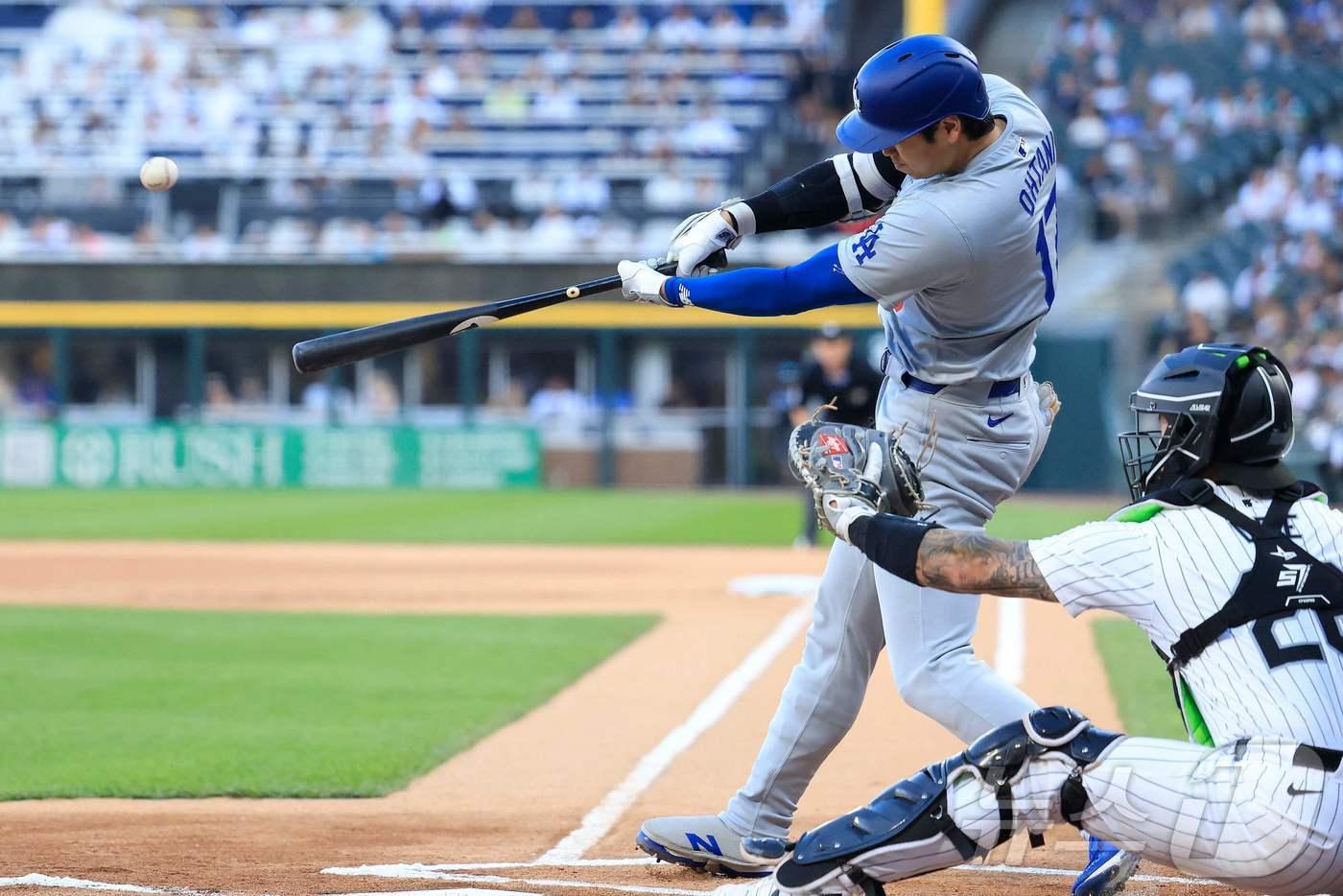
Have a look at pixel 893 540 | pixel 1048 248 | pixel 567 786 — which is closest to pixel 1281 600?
pixel 893 540

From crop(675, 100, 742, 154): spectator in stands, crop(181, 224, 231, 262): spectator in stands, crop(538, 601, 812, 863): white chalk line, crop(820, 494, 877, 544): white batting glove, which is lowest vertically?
crop(538, 601, 812, 863): white chalk line

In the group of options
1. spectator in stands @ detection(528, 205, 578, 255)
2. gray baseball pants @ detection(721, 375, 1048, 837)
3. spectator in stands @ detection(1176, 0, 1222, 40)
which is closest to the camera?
gray baseball pants @ detection(721, 375, 1048, 837)

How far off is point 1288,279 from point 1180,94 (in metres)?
5.73

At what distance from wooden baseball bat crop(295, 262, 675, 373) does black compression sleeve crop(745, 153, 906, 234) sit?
0.39 meters

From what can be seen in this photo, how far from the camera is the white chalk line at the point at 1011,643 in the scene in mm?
7738

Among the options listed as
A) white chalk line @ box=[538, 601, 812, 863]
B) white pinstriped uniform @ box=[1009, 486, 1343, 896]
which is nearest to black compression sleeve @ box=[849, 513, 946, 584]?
white pinstriped uniform @ box=[1009, 486, 1343, 896]

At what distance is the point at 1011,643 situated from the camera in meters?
8.73

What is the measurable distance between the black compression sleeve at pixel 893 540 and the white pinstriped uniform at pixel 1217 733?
22 cm

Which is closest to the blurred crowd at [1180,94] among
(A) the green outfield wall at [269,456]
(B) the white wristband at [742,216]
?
(A) the green outfield wall at [269,456]

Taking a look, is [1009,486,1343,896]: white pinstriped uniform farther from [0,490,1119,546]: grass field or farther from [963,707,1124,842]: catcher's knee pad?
[0,490,1119,546]: grass field

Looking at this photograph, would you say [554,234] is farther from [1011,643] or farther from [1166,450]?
[1166,450]

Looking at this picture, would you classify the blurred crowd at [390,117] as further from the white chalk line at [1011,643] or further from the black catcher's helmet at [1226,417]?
the black catcher's helmet at [1226,417]

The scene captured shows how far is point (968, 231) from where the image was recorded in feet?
11.2

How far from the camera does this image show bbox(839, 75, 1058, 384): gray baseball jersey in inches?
134
